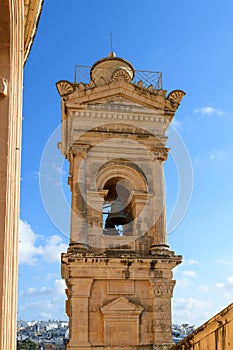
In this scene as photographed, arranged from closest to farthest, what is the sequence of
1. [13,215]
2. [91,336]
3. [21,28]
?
[13,215] < [21,28] < [91,336]

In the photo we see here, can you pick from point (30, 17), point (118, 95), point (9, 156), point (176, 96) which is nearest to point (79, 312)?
point (118, 95)

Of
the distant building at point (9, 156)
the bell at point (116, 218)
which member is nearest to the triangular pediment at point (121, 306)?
the bell at point (116, 218)

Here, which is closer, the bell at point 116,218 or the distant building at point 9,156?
the distant building at point 9,156

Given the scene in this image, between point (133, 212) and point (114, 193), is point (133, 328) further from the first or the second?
point (114, 193)

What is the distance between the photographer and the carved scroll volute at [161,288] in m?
16.8

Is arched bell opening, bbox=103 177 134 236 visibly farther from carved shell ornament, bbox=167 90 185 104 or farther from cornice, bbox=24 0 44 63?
cornice, bbox=24 0 44 63

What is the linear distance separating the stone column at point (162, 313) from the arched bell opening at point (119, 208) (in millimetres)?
1970

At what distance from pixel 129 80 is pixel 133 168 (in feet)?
10.0

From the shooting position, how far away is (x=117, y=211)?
723 inches

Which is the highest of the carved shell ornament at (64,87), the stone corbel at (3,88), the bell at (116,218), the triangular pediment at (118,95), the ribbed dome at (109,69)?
the ribbed dome at (109,69)

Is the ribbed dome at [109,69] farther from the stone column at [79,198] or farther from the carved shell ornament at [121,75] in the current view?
the stone column at [79,198]

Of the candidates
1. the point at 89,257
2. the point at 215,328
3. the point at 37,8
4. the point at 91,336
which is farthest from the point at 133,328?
the point at 37,8

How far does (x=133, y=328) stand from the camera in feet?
53.5

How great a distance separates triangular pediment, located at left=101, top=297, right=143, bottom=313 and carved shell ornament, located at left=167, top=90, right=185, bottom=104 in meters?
6.80
